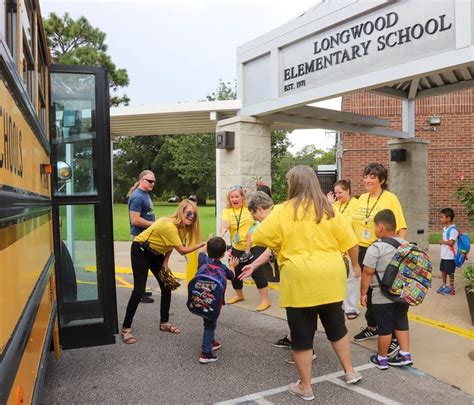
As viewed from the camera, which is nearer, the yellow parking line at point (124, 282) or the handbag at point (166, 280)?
the handbag at point (166, 280)

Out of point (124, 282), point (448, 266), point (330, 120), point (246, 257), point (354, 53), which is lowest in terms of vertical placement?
point (124, 282)

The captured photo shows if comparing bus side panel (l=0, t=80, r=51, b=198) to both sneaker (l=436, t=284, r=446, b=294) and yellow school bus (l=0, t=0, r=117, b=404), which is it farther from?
sneaker (l=436, t=284, r=446, b=294)

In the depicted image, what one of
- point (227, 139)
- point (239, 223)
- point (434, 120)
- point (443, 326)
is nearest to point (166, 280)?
point (239, 223)

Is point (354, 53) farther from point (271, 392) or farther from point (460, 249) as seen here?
point (271, 392)

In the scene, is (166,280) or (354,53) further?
(354,53)

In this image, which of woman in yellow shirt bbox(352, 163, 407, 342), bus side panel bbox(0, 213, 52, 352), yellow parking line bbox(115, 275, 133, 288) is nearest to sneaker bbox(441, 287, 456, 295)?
woman in yellow shirt bbox(352, 163, 407, 342)

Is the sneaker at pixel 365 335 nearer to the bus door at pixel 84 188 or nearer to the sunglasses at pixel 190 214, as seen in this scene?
the sunglasses at pixel 190 214

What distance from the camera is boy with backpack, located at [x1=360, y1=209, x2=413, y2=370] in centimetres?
389

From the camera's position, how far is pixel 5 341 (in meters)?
1.54

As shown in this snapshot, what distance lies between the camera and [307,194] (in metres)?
3.41

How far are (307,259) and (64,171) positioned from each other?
6.69ft

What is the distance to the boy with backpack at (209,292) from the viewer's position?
4.06 meters

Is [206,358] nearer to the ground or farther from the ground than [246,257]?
nearer to the ground

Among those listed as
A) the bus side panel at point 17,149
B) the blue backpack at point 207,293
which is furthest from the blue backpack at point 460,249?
the bus side panel at point 17,149
